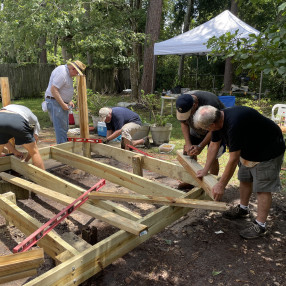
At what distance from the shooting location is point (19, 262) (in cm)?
178

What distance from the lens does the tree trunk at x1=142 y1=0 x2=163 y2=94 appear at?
11906 millimetres

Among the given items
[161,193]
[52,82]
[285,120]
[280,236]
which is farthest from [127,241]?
[285,120]

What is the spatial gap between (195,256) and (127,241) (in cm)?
88

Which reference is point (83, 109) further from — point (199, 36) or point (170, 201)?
point (199, 36)

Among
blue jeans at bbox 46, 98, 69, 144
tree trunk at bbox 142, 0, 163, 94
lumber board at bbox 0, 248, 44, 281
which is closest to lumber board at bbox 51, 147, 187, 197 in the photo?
blue jeans at bbox 46, 98, 69, 144

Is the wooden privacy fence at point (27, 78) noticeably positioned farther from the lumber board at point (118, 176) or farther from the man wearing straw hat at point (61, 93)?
the lumber board at point (118, 176)

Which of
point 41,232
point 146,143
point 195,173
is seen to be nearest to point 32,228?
point 41,232

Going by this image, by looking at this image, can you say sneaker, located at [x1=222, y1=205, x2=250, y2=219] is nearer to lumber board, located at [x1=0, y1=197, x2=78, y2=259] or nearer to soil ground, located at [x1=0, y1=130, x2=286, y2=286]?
soil ground, located at [x1=0, y1=130, x2=286, y2=286]

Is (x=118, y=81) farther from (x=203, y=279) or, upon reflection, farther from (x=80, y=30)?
(x=203, y=279)

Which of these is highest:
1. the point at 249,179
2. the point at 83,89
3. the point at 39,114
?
the point at 83,89

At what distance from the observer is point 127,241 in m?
2.47

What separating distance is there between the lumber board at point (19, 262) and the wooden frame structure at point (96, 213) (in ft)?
0.38

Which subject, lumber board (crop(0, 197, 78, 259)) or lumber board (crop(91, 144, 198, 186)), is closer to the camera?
lumber board (crop(0, 197, 78, 259))

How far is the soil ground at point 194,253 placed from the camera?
260 centimetres
